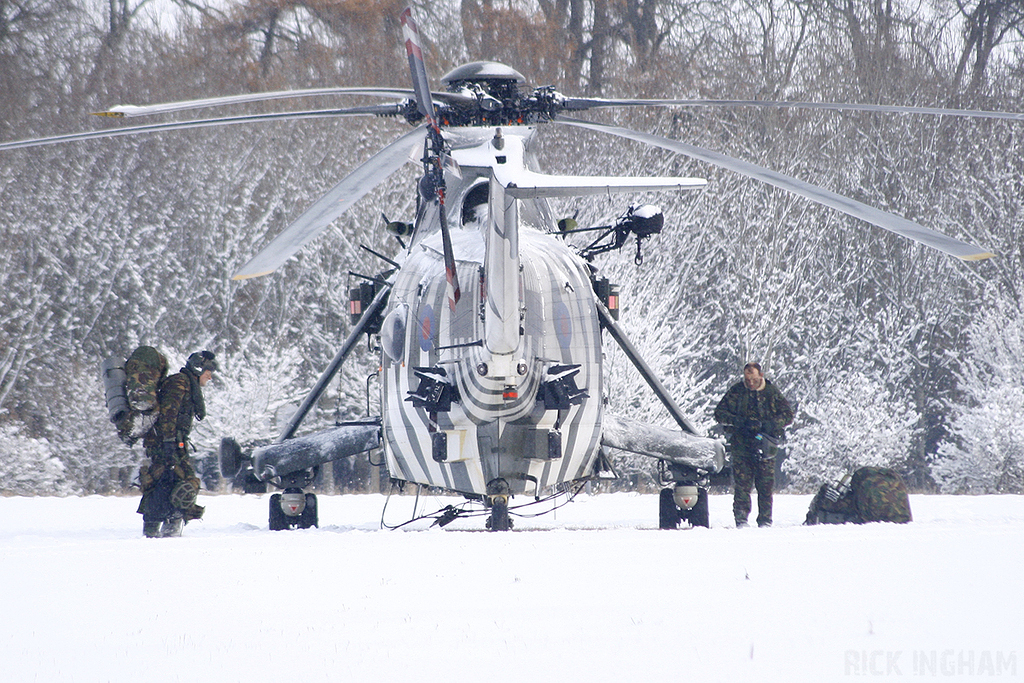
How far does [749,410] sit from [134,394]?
578 centimetres

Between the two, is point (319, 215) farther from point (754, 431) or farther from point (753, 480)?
point (753, 480)

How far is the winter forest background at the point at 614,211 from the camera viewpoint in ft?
78.4

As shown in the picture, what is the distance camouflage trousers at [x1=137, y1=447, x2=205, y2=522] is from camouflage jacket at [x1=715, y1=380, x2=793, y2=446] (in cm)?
504

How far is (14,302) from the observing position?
24641mm

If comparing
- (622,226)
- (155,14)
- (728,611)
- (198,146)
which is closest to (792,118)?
(198,146)

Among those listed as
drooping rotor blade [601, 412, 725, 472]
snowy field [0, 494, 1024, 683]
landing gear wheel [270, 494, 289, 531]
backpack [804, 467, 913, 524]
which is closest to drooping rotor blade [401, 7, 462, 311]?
snowy field [0, 494, 1024, 683]

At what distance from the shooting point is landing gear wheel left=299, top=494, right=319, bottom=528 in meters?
10.8

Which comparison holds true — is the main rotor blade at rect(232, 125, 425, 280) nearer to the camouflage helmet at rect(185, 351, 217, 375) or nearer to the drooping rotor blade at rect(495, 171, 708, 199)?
the drooping rotor blade at rect(495, 171, 708, 199)

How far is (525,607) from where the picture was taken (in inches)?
198

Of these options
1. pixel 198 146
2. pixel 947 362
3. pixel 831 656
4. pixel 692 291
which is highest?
pixel 198 146

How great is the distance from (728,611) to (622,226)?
5387mm

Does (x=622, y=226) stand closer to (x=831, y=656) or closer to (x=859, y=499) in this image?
(x=859, y=499)

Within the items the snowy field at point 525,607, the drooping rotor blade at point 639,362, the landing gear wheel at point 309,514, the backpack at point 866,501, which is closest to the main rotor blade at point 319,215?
the snowy field at point 525,607

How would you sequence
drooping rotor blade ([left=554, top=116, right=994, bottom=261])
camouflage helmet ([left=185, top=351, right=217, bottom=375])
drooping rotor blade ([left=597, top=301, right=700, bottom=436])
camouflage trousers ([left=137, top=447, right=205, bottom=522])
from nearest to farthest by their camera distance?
drooping rotor blade ([left=554, top=116, right=994, bottom=261])
camouflage trousers ([left=137, top=447, right=205, bottom=522])
camouflage helmet ([left=185, top=351, right=217, bottom=375])
drooping rotor blade ([left=597, top=301, right=700, bottom=436])
